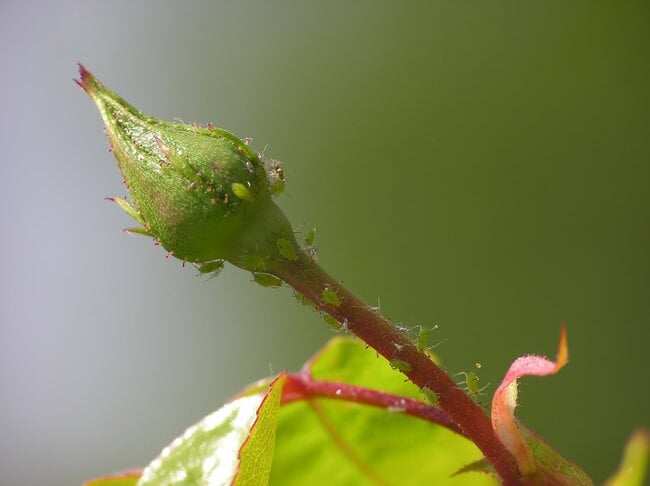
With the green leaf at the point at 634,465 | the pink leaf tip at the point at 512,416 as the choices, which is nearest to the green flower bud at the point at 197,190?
the pink leaf tip at the point at 512,416

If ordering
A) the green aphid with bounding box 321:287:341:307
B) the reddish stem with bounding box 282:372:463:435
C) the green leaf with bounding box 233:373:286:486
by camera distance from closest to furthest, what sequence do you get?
the green aphid with bounding box 321:287:341:307 → the green leaf with bounding box 233:373:286:486 → the reddish stem with bounding box 282:372:463:435

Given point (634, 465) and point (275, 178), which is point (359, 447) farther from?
point (275, 178)

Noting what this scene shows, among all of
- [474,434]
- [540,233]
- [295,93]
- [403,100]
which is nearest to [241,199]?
[474,434]

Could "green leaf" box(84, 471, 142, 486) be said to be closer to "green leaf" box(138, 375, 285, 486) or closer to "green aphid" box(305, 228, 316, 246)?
"green leaf" box(138, 375, 285, 486)

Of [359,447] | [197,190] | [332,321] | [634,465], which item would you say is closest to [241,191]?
[197,190]

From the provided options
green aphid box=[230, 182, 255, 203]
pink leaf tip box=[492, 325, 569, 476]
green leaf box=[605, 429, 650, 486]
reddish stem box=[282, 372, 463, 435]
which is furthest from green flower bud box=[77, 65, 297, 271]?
green leaf box=[605, 429, 650, 486]

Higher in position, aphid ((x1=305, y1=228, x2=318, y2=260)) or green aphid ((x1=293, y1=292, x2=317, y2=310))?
aphid ((x1=305, y1=228, x2=318, y2=260))
